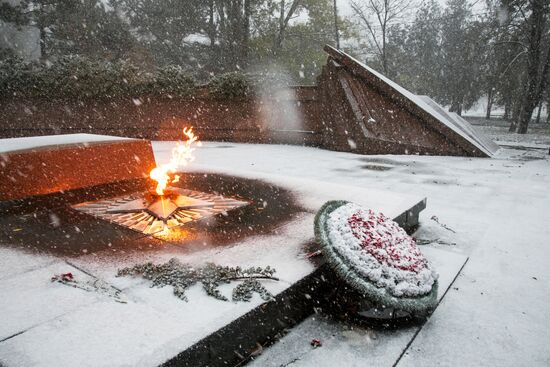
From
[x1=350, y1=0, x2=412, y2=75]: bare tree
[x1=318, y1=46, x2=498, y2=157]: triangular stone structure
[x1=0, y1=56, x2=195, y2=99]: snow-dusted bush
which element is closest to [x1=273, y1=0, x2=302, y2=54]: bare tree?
[x1=350, y1=0, x2=412, y2=75]: bare tree

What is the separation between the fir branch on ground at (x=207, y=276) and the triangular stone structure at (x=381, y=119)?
343 inches

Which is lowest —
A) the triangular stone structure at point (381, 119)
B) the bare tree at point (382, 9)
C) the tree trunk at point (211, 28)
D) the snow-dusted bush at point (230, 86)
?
the triangular stone structure at point (381, 119)

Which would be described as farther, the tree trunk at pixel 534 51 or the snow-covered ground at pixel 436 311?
the tree trunk at pixel 534 51

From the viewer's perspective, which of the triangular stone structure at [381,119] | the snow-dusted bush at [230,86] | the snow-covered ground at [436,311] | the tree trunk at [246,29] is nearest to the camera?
the snow-covered ground at [436,311]

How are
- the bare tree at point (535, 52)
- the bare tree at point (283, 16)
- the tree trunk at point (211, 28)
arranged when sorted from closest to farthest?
the bare tree at point (535, 52)
the tree trunk at point (211, 28)
the bare tree at point (283, 16)

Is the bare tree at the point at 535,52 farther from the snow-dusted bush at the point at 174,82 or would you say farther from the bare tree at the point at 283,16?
the snow-dusted bush at the point at 174,82

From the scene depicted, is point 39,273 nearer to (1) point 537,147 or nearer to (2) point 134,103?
(2) point 134,103

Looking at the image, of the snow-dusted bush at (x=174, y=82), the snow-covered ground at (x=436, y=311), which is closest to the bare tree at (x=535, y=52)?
the snow-covered ground at (x=436, y=311)

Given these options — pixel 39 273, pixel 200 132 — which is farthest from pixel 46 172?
pixel 200 132

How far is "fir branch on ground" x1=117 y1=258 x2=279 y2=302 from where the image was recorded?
8.14 feet

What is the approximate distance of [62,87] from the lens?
14.2 m

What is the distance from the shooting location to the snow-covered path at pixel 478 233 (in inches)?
100

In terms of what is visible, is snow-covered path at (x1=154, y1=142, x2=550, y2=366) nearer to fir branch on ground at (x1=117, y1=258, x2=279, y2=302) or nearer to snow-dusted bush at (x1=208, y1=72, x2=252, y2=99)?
fir branch on ground at (x1=117, y1=258, x2=279, y2=302)

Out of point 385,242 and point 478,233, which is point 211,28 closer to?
→ point 478,233
